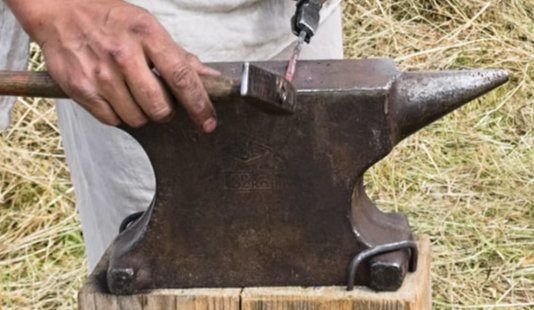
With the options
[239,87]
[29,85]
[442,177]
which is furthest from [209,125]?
[442,177]

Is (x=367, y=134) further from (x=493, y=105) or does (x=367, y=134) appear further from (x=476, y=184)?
(x=493, y=105)

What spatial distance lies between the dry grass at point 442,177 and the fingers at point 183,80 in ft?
5.81

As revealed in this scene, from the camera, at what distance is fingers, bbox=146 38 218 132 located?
4.83 feet

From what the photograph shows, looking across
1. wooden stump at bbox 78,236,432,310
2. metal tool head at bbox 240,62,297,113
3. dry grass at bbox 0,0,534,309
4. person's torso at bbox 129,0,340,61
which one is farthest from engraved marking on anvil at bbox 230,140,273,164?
dry grass at bbox 0,0,534,309

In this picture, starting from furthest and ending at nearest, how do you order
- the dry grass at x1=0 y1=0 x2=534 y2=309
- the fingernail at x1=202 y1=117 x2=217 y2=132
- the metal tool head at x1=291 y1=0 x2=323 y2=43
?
the dry grass at x1=0 y1=0 x2=534 y2=309
the metal tool head at x1=291 y1=0 x2=323 y2=43
the fingernail at x1=202 y1=117 x2=217 y2=132

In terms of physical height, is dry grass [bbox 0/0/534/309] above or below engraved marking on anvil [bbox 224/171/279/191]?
below

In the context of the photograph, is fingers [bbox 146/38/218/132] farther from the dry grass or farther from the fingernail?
the dry grass

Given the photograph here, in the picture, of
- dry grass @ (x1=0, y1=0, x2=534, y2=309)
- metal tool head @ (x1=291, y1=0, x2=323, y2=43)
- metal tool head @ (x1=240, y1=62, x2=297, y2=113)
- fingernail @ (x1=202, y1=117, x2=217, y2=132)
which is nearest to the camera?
metal tool head @ (x1=240, y1=62, x2=297, y2=113)

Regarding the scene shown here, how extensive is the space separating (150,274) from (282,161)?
28 cm

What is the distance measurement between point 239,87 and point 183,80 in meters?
0.08

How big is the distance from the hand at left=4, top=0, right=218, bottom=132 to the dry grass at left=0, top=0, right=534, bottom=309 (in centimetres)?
179

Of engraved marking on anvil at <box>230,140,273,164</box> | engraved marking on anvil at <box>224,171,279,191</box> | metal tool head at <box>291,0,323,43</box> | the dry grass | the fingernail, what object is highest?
metal tool head at <box>291,0,323,43</box>

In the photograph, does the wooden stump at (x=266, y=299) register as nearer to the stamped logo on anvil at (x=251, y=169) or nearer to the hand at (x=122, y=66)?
the stamped logo on anvil at (x=251, y=169)

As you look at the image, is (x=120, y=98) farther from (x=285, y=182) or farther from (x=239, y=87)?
(x=285, y=182)
